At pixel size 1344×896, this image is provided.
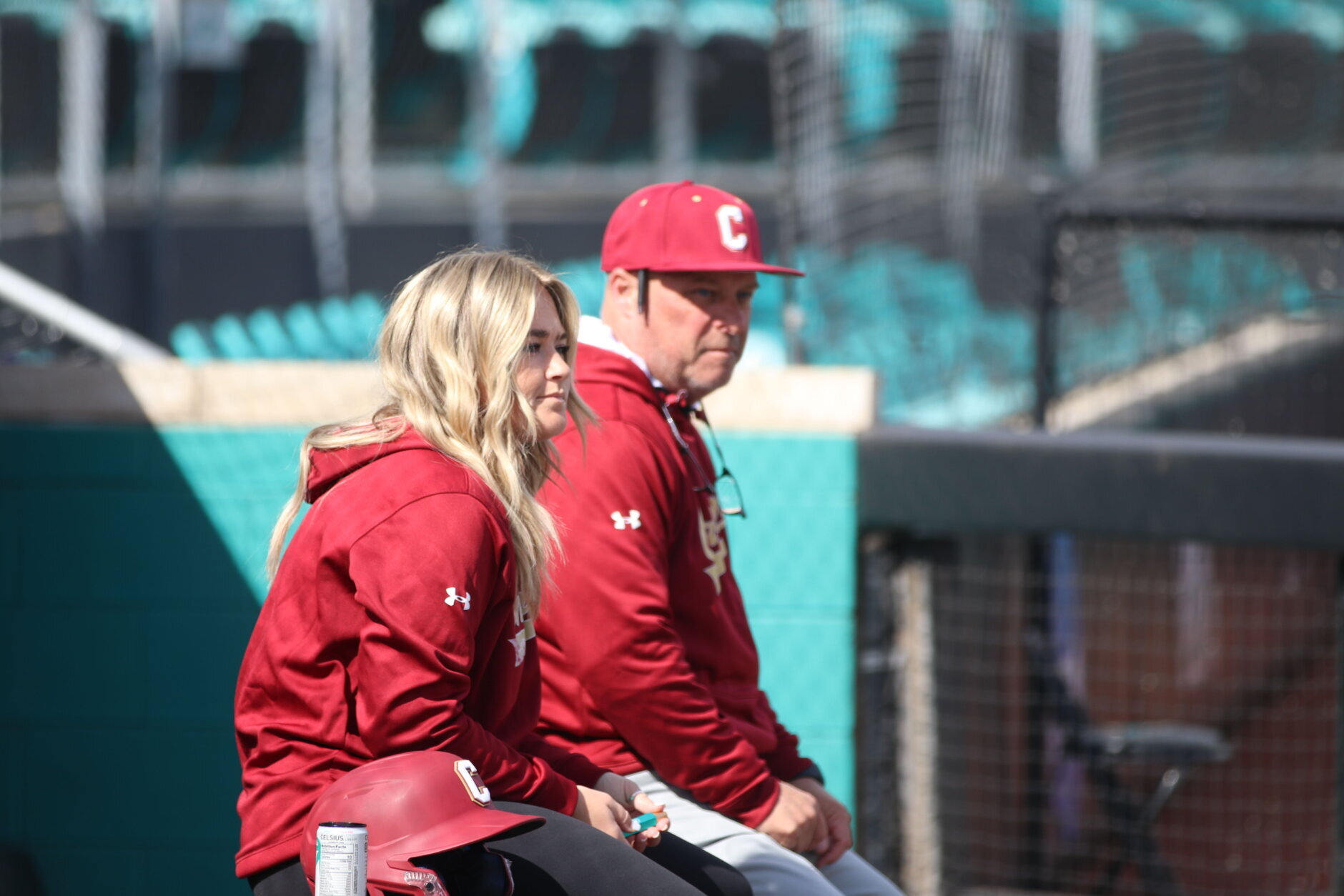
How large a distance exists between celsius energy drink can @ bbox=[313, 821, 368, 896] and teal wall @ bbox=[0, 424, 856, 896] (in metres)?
2.28

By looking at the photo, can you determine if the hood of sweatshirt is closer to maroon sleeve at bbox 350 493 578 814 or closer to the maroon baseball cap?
maroon sleeve at bbox 350 493 578 814

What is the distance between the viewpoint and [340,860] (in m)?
1.82

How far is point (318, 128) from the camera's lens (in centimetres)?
1003

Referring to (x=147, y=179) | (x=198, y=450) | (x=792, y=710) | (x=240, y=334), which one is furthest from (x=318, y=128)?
(x=792, y=710)

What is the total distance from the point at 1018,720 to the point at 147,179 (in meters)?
6.73

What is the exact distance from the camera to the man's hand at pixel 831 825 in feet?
9.21

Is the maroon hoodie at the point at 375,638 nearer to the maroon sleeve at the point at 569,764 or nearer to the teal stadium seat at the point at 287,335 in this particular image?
the maroon sleeve at the point at 569,764

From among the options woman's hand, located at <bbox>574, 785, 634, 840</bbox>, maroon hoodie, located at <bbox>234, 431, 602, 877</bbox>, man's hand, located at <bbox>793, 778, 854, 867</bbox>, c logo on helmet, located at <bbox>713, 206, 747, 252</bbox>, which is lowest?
man's hand, located at <bbox>793, 778, 854, 867</bbox>

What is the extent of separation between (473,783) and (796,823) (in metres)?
0.90

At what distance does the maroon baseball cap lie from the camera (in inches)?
110

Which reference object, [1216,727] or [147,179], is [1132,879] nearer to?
[1216,727]

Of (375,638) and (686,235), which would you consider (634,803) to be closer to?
(375,638)

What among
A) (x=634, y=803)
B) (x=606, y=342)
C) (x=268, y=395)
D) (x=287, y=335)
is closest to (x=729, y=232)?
(x=606, y=342)

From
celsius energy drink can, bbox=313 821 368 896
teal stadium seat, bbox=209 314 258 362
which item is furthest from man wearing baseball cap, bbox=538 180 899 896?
teal stadium seat, bbox=209 314 258 362
